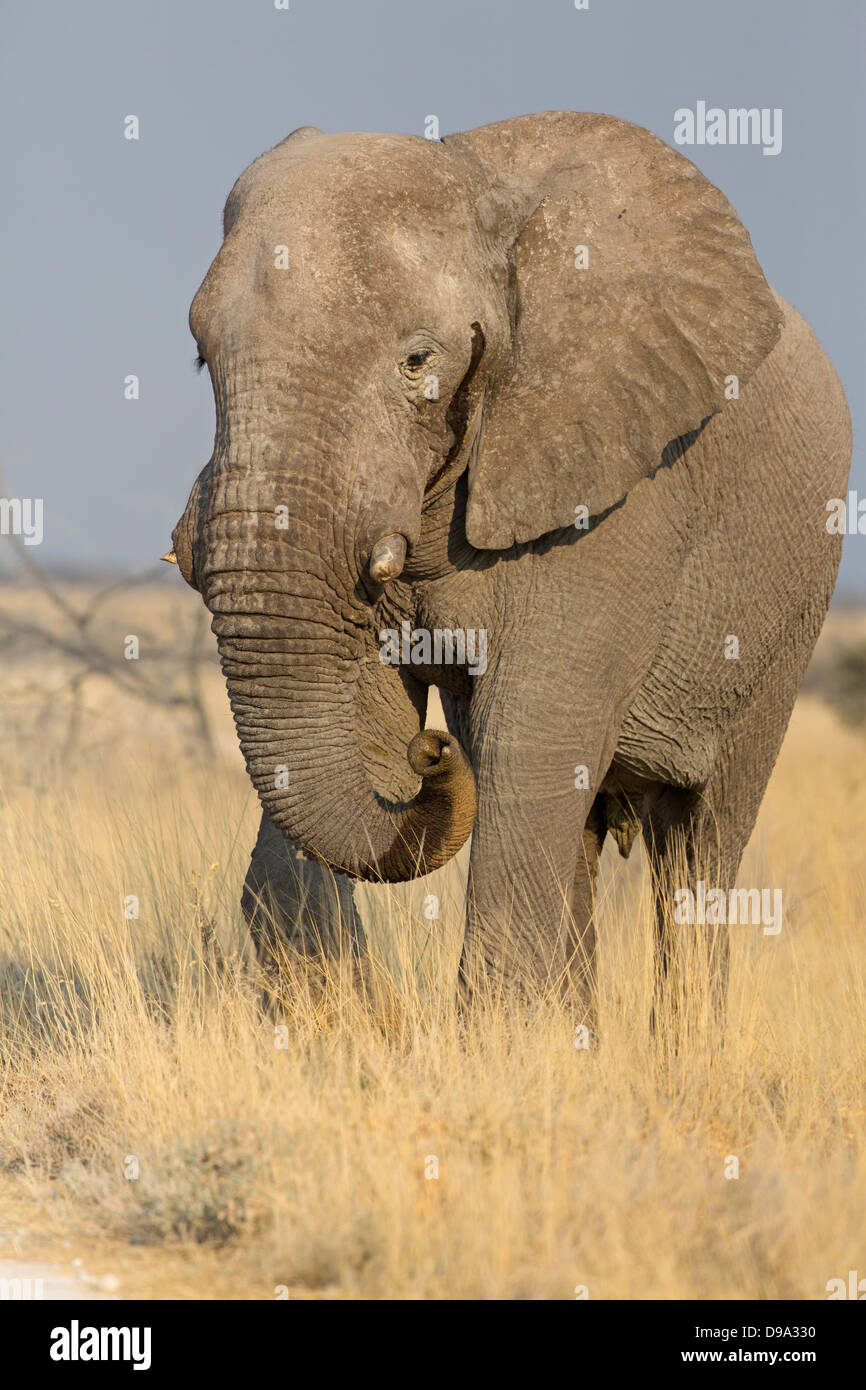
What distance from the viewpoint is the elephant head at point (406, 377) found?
16.1ft

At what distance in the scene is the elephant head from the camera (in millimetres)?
4910

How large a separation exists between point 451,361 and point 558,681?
3.94 ft

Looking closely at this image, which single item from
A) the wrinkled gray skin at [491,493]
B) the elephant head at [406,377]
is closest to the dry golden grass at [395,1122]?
the wrinkled gray skin at [491,493]

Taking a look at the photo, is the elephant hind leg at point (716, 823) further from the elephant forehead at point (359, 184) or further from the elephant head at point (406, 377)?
the elephant forehead at point (359, 184)

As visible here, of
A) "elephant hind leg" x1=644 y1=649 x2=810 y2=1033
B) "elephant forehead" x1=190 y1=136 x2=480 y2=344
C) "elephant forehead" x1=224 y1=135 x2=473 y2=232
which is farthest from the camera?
"elephant hind leg" x1=644 y1=649 x2=810 y2=1033

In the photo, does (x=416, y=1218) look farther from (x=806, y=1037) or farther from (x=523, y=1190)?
(x=806, y=1037)

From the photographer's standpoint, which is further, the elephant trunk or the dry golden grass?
the elephant trunk

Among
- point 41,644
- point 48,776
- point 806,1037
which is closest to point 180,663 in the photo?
point 41,644

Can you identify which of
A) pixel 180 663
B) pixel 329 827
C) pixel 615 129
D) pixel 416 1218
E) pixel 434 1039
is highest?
pixel 180 663

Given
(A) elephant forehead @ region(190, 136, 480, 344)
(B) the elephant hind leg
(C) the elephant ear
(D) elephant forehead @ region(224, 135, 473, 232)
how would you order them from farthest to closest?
(B) the elephant hind leg, (C) the elephant ear, (D) elephant forehead @ region(224, 135, 473, 232), (A) elephant forehead @ region(190, 136, 480, 344)

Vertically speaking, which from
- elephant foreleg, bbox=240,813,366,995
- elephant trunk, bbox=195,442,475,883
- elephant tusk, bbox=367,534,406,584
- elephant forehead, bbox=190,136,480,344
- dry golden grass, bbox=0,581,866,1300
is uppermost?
elephant forehead, bbox=190,136,480,344

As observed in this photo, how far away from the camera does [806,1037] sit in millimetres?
6488

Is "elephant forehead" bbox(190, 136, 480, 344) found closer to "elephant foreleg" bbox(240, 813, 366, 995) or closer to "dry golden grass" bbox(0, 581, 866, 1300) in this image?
"elephant foreleg" bbox(240, 813, 366, 995)

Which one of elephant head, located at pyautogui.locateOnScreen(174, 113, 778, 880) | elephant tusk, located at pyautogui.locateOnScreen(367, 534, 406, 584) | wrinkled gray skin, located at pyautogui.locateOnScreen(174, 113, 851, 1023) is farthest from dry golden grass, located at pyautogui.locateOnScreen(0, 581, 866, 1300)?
elephant tusk, located at pyautogui.locateOnScreen(367, 534, 406, 584)
